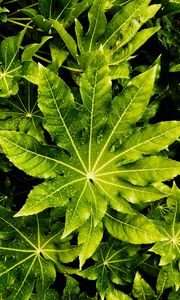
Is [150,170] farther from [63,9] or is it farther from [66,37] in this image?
[63,9]

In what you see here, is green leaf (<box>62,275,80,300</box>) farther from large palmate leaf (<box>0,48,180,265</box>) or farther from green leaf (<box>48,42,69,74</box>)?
green leaf (<box>48,42,69,74</box>)

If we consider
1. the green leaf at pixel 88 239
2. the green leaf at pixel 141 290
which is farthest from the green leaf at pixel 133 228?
the green leaf at pixel 141 290

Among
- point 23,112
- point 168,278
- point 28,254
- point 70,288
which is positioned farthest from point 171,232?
point 23,112

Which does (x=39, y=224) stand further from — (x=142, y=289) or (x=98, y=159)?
(x=142, y=289)

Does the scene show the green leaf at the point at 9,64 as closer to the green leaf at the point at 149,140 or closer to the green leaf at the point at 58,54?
the green leaf at the point at 58,54

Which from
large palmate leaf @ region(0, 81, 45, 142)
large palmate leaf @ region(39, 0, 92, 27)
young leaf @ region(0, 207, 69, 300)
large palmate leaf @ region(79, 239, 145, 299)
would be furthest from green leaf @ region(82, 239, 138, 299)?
large palmate leaf @ region(39, 0, 92, 27)

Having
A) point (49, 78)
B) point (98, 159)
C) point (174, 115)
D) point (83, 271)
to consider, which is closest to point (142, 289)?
point (83, 271)
